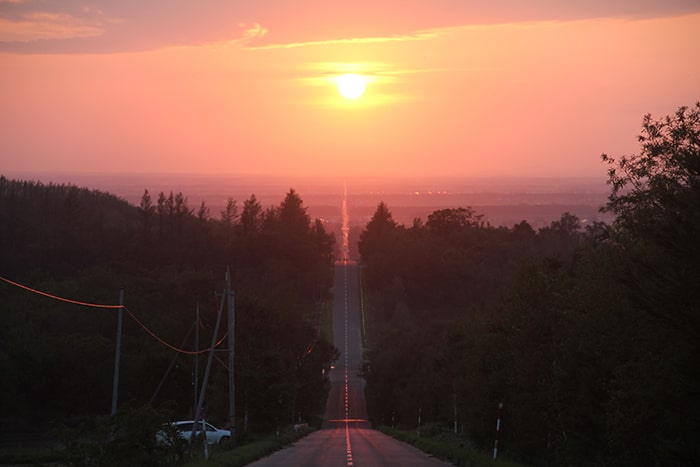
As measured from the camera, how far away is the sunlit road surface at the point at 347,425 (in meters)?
24.9

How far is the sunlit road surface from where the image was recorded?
24.9 m

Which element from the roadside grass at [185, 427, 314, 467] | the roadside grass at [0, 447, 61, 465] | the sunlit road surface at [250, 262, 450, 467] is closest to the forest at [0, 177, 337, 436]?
the roadside grass at [185, 427, 314, 467]

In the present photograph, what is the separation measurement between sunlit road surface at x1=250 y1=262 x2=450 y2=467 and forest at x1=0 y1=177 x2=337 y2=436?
2720 millimetres

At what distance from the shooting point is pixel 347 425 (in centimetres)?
7294

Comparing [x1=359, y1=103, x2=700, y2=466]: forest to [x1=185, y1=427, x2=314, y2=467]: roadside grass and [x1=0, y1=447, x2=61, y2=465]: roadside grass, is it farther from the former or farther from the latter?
[x1=0, y1=447, x2=61, y2=465]: roadside grass

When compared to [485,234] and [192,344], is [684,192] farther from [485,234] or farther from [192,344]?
[485,234]

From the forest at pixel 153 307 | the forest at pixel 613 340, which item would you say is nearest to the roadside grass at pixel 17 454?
the forest at pixel 153 307

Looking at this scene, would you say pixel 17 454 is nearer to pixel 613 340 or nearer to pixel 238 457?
pixel 238 457

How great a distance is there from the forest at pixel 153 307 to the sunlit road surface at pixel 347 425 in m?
2.72

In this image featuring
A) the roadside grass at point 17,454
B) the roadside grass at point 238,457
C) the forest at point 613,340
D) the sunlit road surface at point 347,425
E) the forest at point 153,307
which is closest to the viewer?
the forest at point 613,340

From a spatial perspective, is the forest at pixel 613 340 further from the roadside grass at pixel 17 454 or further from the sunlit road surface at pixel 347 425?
the roadside grass at pixel 17 454

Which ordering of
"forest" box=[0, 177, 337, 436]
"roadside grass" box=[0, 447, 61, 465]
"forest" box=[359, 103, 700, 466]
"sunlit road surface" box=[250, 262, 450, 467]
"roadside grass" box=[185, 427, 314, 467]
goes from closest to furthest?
"forest" box=[359, 103, 700, 466]
"roadside grass" box=[185, 427, 314, 467]
"sunlit road surface" box=[250, 262, 450, 467]
"roadside grass" box=[0, 447, 61, 465]
"forest" box=[0, 177, 337, 436]

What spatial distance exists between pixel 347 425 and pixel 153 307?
22045mm

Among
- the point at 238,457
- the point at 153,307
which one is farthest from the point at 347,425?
the point at 238,457
